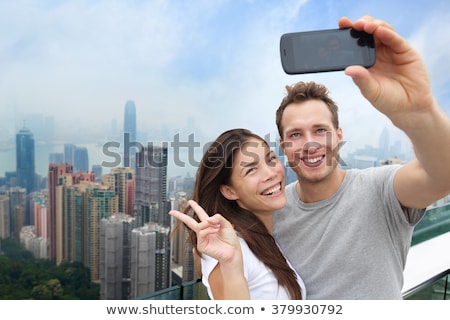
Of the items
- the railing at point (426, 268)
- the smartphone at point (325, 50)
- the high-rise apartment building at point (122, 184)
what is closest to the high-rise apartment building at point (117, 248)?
the high-rise apartment building at point (122, 184)

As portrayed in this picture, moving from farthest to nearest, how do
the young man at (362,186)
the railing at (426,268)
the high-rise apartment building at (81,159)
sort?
the high-rise apartment building at (81,159)
the railing at (426,268)
the young man at (362,186)

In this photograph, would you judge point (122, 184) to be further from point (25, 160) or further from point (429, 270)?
point (429, 270)

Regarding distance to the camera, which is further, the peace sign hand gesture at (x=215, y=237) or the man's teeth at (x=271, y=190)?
the man's teeth at (x=271, y=190)

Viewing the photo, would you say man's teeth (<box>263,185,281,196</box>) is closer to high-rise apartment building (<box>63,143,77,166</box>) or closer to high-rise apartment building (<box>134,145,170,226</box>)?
high-rise apartment building (<box>134,145,170,226</box>)
